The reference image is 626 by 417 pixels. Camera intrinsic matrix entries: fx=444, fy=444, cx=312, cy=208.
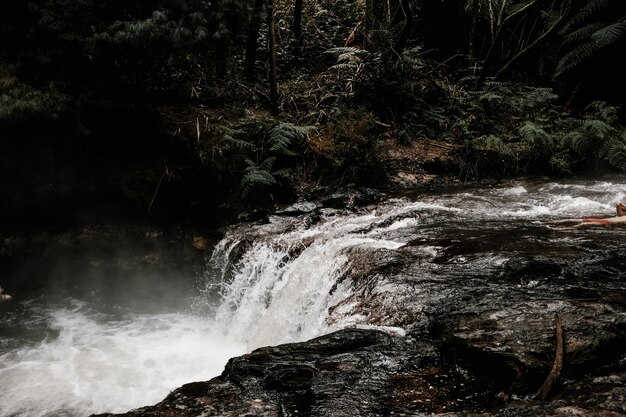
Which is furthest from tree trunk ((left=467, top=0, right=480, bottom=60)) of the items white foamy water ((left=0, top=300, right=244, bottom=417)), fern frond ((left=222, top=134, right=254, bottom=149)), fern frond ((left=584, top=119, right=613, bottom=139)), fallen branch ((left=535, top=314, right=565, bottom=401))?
A: fallen branch ((left=535, top=314, right=565, bottom=401))

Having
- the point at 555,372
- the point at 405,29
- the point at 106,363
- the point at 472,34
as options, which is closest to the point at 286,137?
the point at 405,29

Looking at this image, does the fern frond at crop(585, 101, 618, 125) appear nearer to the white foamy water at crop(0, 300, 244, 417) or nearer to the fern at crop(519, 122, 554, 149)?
the fern at crop(519, 122, 554, 149)

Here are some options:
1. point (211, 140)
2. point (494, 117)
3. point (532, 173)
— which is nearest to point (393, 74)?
point (494, 117)

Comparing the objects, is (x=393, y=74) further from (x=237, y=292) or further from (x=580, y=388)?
(x=580, y=388)

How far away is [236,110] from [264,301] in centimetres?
474

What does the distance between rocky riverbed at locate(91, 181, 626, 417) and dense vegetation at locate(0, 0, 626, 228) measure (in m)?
2.37

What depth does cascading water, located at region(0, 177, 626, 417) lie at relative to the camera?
4.59 meters

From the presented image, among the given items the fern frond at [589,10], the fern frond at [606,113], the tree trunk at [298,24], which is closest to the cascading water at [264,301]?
the fern frond at [606,113]

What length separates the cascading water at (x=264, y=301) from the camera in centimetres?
459

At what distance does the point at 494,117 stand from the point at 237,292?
6.85 m

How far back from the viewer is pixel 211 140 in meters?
7.98

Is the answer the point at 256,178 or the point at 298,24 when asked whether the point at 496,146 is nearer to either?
the point at 256,178

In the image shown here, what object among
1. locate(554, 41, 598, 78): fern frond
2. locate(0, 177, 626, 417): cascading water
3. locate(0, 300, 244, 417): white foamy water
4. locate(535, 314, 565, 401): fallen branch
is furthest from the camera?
locate(554, 41, 598, 78): fern frond

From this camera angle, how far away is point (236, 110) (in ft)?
29.8
